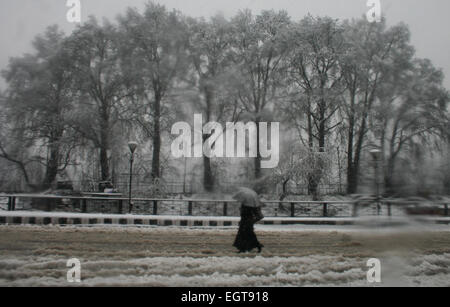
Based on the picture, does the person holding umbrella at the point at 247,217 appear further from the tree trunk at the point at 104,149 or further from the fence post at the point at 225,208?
the tree trunk at the point at 104,149

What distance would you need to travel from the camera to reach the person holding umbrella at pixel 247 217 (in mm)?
7785

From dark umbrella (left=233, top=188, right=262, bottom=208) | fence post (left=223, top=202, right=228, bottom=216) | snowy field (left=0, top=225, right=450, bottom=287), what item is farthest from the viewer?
fence post (left=223, top=202, right=228, bottom=216)

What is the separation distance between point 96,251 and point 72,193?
15253mm

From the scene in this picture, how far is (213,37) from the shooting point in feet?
89.6

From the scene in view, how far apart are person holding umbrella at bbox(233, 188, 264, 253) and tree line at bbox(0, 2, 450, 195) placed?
16025 millimetres

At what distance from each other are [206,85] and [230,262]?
20014 mm

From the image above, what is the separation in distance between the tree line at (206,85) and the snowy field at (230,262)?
50.8 ft

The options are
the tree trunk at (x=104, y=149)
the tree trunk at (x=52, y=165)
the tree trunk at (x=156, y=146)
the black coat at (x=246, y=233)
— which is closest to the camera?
the black coat at (x=246, y=233)

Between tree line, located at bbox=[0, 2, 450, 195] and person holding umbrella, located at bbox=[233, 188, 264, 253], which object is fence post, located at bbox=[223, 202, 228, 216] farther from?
person holding umbrella, located at bbox=[233, 188, 264, 253]

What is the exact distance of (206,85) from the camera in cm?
2559

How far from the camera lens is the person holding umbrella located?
7.79 m

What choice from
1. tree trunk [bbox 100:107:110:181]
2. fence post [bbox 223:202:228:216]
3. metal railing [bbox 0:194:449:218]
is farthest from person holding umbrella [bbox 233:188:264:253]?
tree trunk [bbox 100:107:110:181]

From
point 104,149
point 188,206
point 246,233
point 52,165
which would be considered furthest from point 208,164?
point 246,233

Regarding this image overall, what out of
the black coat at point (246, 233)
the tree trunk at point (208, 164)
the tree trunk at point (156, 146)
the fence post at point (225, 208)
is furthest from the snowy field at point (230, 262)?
the tree trunk at point (156, 146)
